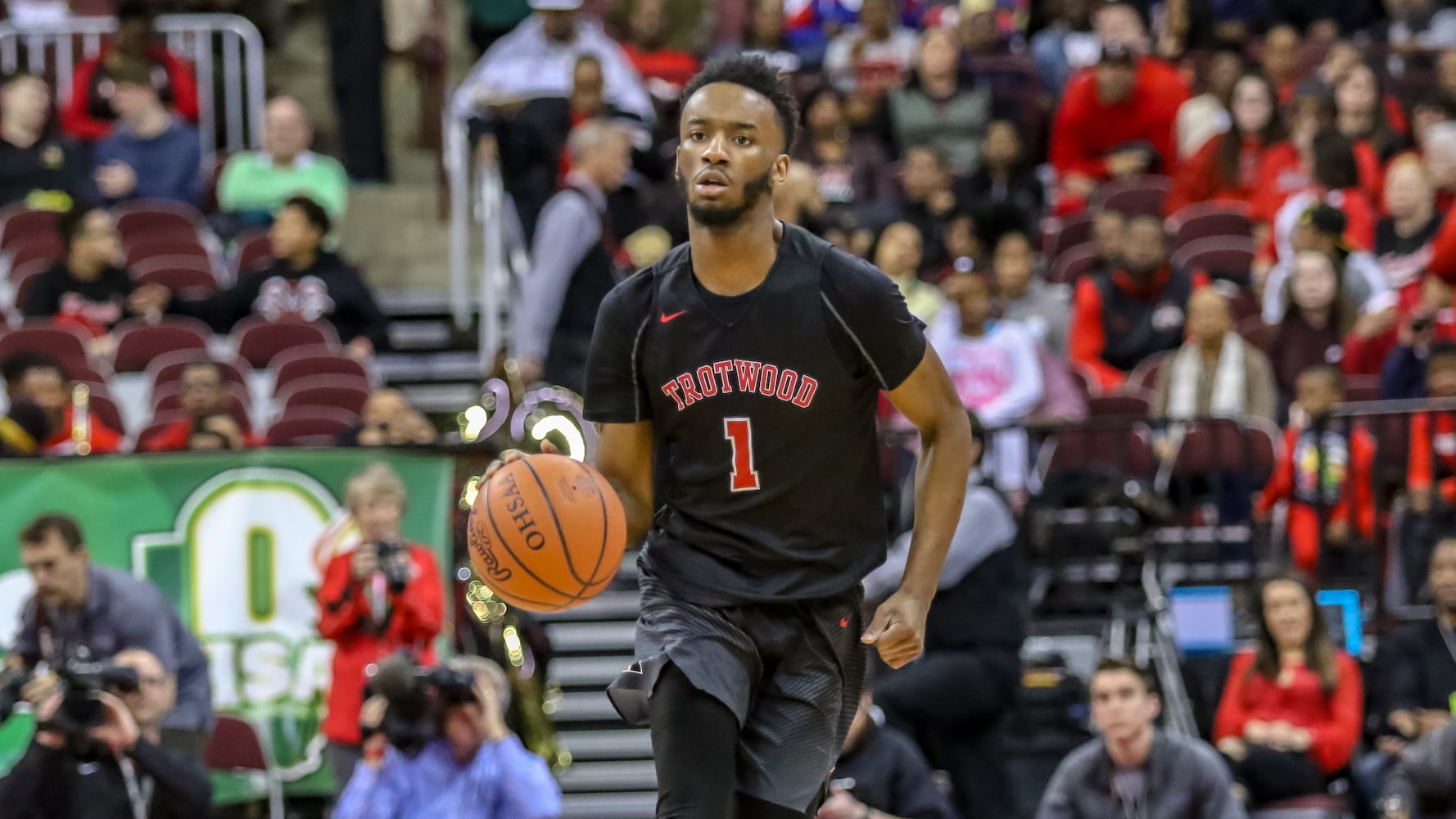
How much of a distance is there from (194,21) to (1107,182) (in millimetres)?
6081

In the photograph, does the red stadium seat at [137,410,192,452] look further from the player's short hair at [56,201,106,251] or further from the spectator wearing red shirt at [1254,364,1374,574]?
the spectator wearing red shirt at [1254,364,1374,574]

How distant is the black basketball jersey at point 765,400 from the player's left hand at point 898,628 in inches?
7.2

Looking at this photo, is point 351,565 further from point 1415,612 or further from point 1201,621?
point 1415,612

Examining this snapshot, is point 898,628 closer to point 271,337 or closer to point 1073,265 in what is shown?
point 271,337

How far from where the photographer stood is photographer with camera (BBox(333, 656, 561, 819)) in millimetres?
7848

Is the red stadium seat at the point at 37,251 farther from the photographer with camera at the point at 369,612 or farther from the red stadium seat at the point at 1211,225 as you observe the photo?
the red stadium seat at the point at 1211,225

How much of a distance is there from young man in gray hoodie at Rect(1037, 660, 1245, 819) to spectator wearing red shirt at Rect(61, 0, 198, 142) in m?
8.02

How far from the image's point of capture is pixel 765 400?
15.8ft

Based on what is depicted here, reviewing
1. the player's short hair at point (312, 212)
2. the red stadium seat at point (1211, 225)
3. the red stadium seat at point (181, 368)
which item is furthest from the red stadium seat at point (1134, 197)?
the red stadium seat at point (181, 368)

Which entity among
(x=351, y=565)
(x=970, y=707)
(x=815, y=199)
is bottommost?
(x=970, y=707)

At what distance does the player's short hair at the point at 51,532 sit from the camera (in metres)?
8.31

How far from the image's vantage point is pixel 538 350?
420 inches

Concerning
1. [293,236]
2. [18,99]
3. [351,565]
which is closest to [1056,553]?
[351,565]

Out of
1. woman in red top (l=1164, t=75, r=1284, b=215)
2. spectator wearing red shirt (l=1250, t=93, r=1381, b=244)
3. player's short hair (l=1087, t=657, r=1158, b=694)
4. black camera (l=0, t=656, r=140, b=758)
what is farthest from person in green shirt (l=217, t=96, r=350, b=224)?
player's short hair (l=1087, t=657, r=1158, b=694)
